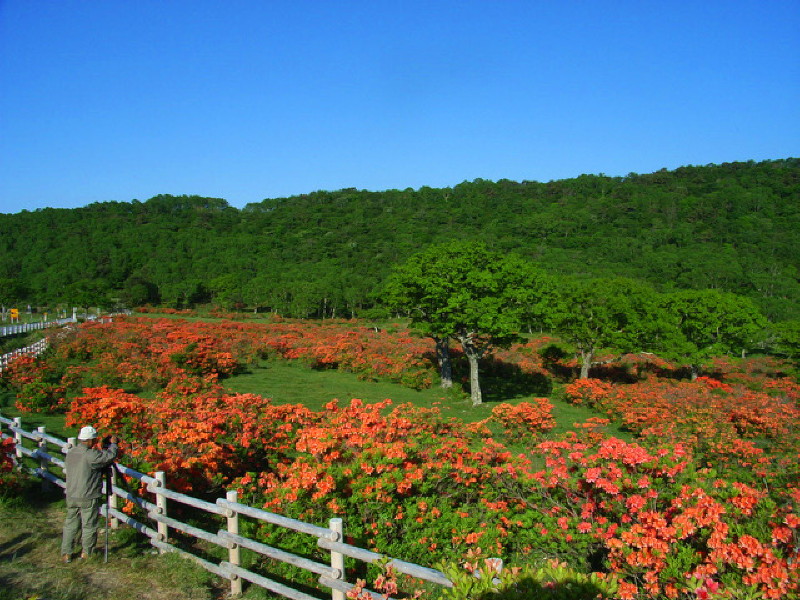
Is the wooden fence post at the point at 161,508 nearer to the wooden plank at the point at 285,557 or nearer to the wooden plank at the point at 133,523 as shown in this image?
the wooden plank at the point at 133,523

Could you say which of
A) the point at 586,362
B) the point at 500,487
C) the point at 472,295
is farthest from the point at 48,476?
the point at 586,362

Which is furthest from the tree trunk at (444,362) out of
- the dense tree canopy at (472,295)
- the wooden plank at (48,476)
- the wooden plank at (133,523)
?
the wooden plank at (133,523)

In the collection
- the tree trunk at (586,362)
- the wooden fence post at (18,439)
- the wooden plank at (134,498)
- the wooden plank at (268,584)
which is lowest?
the tree trunk at (586,362)

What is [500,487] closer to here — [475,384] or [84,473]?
[84,473]

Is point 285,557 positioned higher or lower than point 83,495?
lower

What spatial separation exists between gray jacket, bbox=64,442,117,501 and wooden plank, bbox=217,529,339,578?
1779 millimetres

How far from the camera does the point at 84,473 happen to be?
6.12 metres

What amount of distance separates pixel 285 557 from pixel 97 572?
246 cm

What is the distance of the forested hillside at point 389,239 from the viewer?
7725 centimetres

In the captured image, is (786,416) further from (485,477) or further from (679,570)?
(679,570)

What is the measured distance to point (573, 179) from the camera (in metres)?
140

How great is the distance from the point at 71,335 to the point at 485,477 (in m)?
25.6

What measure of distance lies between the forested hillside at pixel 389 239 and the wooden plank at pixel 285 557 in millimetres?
60997

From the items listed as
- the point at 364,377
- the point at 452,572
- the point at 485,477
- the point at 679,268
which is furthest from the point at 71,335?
the point at 679,268
